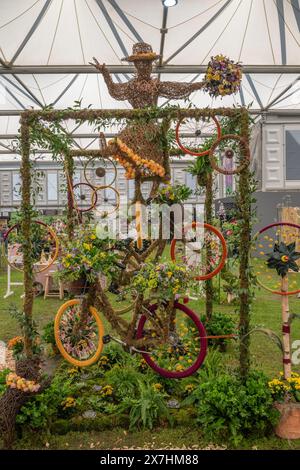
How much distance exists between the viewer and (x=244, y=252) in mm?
3162

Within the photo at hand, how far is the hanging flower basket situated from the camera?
303 centimetres

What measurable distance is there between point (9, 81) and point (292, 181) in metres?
9.58

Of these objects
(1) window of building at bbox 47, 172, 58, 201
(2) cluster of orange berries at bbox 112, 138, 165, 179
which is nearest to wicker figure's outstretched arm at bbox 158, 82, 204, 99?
(2) cluster of orange berries at bbox 112, 138, 165, 179

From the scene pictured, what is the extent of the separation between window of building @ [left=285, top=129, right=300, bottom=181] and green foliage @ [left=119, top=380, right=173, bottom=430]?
38.7 ft

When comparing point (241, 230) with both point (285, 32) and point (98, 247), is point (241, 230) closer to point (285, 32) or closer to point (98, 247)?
point (98, 247)

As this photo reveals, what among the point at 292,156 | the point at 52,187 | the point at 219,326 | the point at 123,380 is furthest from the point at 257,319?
the point at 52,187

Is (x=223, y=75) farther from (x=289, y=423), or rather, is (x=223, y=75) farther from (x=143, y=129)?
(x=289, y=423)

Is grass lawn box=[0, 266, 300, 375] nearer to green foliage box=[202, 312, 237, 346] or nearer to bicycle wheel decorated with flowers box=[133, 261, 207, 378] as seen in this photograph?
green foliage box=[202, 312, 237, 346]

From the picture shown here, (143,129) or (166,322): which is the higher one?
(143,129)

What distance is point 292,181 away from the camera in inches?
539

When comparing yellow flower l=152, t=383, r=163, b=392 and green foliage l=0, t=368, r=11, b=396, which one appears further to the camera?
yellow flower l=152, t=383, r=163, b=392

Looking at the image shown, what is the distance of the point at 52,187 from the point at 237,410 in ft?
65.2

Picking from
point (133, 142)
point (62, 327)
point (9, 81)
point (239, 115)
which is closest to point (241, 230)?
point (239, 115)
